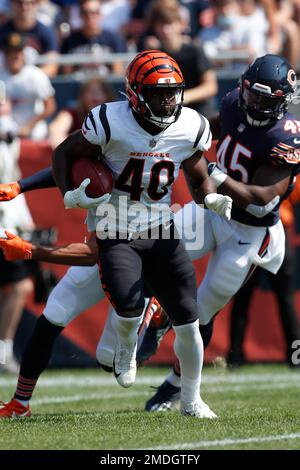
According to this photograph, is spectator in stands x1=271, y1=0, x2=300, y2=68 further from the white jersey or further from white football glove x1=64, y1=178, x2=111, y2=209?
white football glove x1=64, y1=178, x2=111, y2=209

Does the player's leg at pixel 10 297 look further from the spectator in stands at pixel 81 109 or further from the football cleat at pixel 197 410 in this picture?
the football cleat at pixel 197 410

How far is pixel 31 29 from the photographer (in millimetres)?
9008

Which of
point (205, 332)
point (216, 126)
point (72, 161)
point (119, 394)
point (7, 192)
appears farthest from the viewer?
point (119, 394)

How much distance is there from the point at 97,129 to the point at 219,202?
26.8 inches

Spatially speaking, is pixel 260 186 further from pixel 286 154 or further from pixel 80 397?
pixel 80 397

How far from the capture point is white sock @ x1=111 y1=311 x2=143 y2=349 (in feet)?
14.9

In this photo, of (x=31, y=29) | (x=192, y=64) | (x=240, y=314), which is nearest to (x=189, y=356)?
(x=240, y=314)

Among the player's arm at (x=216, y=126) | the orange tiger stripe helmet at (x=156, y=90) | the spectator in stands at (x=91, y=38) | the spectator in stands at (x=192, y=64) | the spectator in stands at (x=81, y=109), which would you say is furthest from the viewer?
the spectator in stands at (x=91, y=38)

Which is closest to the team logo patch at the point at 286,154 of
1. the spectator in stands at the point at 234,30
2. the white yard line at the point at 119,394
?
the white yard line at the point at 119,394

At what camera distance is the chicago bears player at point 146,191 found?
4.50 metres

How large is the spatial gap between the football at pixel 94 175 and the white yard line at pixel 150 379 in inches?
97.5

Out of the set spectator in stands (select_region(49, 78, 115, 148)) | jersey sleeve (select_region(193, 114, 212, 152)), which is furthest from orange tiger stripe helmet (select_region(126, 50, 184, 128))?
spectator in stands (select_region(49, 78, 115, 148))

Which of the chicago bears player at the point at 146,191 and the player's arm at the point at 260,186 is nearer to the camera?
the chicago bears player at the point at 146,191
